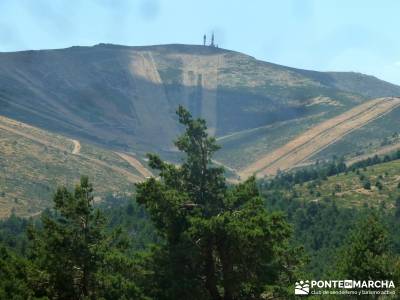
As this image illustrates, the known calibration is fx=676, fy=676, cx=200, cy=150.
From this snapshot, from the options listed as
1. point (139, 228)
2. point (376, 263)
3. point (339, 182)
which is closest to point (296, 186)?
point (339, 182)

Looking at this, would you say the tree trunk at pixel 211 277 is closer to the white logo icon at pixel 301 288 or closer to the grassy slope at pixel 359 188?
the white logo icon at pixel 301 288

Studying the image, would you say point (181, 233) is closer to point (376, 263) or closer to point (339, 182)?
point (376, 263)

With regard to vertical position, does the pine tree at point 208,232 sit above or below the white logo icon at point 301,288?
above

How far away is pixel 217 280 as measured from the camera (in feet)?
133

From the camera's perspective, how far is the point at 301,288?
42250 mm

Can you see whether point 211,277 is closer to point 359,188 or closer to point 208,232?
point 208,232

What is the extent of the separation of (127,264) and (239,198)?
26.1ft

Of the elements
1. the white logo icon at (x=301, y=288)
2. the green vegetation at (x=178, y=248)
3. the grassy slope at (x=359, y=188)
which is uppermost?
the grassy slope at (x=359, y=188)

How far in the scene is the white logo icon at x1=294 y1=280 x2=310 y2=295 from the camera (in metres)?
41.9

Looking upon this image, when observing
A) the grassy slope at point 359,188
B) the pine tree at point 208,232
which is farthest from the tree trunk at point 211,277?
the grassy slope at point 359,188

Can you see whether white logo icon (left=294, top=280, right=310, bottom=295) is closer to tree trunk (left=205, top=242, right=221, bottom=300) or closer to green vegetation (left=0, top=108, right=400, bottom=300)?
green vegetation (left=0, top=108, right=400, bottom=300)

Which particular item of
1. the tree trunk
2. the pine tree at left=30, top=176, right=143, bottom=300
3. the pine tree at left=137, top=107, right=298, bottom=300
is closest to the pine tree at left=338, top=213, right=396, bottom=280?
the pine tree at left=137, top=107, right=298, bottom=300

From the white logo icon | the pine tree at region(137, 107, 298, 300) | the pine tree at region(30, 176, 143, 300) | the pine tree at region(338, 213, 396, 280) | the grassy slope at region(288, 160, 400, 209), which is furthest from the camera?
the grassy slope at region(288, 160, 400, 209)

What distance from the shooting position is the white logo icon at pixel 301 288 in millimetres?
41922
